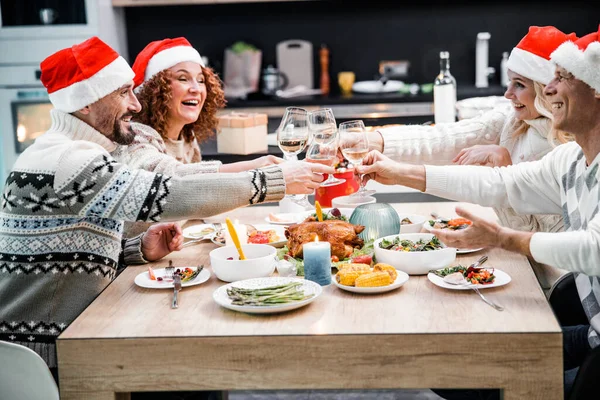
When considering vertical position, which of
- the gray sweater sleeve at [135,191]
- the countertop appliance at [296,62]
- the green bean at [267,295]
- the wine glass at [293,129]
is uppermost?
the countertop appliance at [296,62]

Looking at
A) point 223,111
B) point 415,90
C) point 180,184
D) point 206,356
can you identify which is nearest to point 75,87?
point 180,184

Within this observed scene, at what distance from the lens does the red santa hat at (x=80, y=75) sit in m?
2.18

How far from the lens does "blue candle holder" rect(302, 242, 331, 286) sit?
195cm

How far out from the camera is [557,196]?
2285 mm

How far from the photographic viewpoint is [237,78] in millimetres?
6020

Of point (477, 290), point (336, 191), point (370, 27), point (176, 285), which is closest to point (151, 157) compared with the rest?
point (336, 191)

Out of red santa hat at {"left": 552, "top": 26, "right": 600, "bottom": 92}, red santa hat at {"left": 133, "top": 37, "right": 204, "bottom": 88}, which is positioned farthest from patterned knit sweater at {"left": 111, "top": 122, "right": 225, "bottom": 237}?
red santa hat at {"left": 552, "top": 26, "right": 600, "bottom": 92}

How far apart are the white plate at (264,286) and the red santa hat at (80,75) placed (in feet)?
2.27

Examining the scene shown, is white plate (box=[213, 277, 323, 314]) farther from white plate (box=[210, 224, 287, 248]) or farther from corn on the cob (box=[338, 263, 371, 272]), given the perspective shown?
white plate (box=[210, 224, 287, 248])

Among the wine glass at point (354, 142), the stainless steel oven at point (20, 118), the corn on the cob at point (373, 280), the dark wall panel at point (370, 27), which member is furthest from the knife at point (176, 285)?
the dark wall panel at point (370, 27)

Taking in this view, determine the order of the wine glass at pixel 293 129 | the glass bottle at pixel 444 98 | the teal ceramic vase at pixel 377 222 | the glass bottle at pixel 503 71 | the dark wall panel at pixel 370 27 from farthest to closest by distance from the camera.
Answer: the dark wall panel at pixel 370 27, the glass bottle at pixel 503 71, the glass bottle at pixel 444 98, the wine glass at pixel 293 129, the teal ceramic vase at pixel 377 222

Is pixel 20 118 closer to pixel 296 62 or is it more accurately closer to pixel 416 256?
pixel 296 62

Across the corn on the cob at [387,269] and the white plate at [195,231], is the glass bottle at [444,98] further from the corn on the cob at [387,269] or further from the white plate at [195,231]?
the corn on the cob at [387,269]

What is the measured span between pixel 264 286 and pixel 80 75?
81 centimetres
